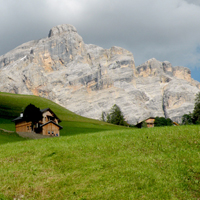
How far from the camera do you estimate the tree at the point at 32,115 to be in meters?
75.5

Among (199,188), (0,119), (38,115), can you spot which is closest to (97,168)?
(199,188)

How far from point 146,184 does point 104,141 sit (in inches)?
330

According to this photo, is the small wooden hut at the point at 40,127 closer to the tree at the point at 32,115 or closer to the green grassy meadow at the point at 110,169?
the tree at the point at 32,115

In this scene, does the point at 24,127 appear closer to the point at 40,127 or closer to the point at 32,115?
the point at 40,127

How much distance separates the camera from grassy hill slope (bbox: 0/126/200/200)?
14023 mm

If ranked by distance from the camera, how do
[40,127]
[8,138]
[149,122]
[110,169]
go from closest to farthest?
[110,169], [8,138], [40,127], [149,122]

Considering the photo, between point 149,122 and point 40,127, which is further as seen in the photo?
point 149,122

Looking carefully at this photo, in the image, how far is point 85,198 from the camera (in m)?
13.6

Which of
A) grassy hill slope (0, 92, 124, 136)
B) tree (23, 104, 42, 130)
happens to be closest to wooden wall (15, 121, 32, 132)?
tree (23, 104, 42, 130)

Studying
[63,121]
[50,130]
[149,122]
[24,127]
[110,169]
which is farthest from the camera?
[149,122]

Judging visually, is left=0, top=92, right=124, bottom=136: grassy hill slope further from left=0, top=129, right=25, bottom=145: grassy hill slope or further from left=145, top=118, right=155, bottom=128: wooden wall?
left=145, top=118, right=155, bottom=128: wooden wall

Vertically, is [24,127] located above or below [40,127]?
above

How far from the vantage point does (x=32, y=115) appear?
75688mm

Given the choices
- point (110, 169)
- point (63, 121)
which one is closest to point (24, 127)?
point (63, 121)
